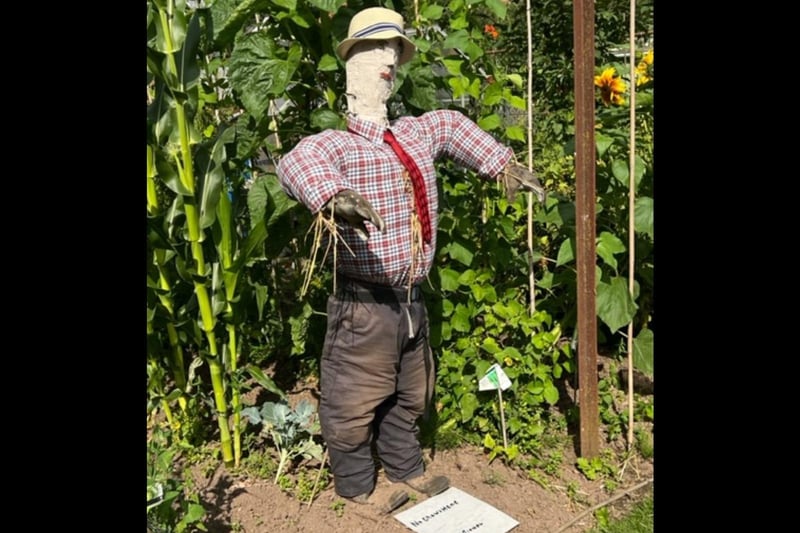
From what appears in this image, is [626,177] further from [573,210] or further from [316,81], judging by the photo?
[316,81]

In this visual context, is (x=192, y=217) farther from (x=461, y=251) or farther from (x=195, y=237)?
(x=461, y=251)

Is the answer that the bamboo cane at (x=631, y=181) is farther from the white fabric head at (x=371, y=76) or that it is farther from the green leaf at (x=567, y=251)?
the white fabric head at (x=371, y=76)

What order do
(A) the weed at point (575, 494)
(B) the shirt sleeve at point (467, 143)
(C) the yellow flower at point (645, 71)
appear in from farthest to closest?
(C) the yellow flower at point (645, 71) < (A) the weed at point (575, 494) < (B) the shirt sleeve at point (467, 143)

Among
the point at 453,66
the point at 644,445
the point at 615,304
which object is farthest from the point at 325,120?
the point at 644,445

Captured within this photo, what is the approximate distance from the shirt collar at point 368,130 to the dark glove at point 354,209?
0.38 metres

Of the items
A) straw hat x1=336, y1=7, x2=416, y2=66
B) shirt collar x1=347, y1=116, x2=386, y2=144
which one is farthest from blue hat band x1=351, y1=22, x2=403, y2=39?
shirt collar x1=347, y1=116, x2=386, y2=144

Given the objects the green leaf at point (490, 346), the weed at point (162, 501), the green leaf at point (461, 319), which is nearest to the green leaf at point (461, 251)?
the green leaf at point (461, 319)

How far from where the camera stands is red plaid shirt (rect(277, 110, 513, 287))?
1.93m

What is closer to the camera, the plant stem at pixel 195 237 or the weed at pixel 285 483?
the plant stem at pixel 195 237

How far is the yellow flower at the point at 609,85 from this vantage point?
272 cm

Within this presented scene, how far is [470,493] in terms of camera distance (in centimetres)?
248

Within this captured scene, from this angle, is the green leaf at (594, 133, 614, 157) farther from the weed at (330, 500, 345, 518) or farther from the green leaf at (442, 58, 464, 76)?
the weed at (330, 500, 345, 518)

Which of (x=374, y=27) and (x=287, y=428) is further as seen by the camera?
(x=287, y=428)

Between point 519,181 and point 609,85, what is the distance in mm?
779
